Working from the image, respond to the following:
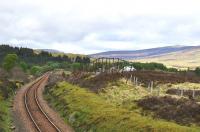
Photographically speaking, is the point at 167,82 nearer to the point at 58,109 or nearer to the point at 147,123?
the point at 58,109

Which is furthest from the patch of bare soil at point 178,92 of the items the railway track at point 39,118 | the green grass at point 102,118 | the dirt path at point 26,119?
the railway track at point 39,118

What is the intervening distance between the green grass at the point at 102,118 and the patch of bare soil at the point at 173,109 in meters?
2.19

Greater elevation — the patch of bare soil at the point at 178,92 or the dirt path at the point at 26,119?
the patch of bare soil at the point at 178,92

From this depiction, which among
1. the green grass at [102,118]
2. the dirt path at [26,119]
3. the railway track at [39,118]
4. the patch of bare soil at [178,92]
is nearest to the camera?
the green grass at [102,118]

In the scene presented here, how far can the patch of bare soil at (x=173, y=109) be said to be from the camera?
3812cm

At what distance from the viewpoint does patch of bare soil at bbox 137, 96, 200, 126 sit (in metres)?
38.1

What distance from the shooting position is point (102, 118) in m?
39.9

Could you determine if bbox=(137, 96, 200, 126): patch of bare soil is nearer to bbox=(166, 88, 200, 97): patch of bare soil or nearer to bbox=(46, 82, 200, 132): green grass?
bbox=(46, 82, 200, 132): green grass

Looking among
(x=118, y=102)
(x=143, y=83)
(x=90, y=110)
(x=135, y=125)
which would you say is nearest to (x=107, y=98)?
(x=118, y=102)

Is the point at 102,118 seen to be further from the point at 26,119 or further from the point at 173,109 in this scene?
the point at 26,119

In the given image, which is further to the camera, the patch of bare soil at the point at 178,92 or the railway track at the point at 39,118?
the patch of bare soil at the point at 178,92

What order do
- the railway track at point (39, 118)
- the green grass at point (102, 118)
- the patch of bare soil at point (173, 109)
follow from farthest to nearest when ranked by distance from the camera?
the railway track at point (39, 118) < the patch of bare soil at point (173, 109) < the green grass at point (102, 118)

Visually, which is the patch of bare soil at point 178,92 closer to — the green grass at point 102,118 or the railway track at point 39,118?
the green grass at point 102,118

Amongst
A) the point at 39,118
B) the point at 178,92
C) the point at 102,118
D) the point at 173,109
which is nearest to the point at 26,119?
the point at 39,118
